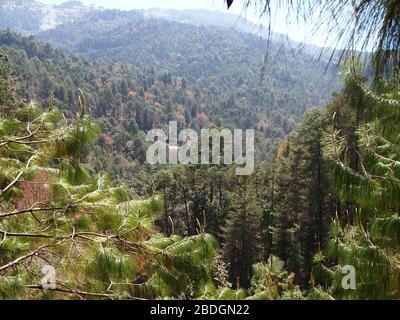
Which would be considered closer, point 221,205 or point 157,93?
point 221,205

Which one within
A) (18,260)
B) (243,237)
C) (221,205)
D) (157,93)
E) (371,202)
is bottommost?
(221,205)

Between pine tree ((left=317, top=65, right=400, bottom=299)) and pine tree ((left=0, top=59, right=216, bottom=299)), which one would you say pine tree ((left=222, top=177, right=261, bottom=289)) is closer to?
pine tree ((left=317, top=65, right=400, bottom=299))

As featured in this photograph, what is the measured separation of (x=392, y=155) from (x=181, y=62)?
167 m

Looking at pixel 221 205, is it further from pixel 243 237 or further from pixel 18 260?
pixel 18 260

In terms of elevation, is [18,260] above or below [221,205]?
above

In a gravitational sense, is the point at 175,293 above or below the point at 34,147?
below

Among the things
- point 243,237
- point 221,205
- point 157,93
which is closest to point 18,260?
point 243,237

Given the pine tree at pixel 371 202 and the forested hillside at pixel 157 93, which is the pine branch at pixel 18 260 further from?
the forested hillside at pixel 157 93

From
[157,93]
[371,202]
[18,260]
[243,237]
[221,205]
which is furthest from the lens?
[157,93]

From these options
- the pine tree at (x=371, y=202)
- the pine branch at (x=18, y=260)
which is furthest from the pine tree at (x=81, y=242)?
the pine tree at (x=371, y=202)

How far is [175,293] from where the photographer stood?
254 centimetres

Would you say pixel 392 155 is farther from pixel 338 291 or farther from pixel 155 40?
pixel 155 40

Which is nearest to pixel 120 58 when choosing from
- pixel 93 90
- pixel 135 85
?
pixel 135 85

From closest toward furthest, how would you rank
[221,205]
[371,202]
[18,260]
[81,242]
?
[18,260], [81,242], [371,202], [221,205]
